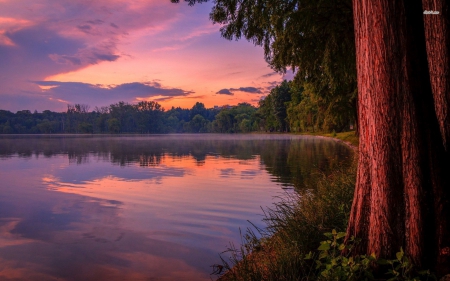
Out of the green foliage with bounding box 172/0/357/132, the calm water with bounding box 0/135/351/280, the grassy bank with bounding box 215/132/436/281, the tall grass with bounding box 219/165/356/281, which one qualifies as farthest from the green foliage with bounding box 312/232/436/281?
the green foliage with bounding box 172/0/357/132

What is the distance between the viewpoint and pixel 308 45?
36.6 feet

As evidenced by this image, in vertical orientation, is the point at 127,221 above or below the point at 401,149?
below

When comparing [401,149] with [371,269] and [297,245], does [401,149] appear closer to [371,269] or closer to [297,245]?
[371,269]

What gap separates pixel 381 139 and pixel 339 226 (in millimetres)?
2166

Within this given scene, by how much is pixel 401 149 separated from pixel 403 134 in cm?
17

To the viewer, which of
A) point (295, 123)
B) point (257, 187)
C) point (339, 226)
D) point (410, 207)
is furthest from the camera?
point (295, 123)

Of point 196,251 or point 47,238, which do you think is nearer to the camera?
point 196,251

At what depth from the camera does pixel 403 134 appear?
156 inches

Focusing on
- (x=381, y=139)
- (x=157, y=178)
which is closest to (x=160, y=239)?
(x=381, y=139)

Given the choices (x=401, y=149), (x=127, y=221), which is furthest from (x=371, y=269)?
(x=127, y=221)

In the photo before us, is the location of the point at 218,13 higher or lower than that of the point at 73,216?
higher

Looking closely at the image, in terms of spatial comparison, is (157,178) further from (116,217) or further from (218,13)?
(218,13)

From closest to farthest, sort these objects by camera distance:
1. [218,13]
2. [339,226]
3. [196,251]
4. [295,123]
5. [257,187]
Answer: [339,226], [196,251], [218,13], [257,187], [295,123]

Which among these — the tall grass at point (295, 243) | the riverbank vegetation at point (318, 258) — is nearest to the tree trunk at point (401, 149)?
the riverbank vegetation at point (318, 258)
